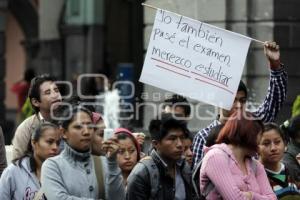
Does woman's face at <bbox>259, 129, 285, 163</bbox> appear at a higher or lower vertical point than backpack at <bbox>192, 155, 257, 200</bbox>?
higher

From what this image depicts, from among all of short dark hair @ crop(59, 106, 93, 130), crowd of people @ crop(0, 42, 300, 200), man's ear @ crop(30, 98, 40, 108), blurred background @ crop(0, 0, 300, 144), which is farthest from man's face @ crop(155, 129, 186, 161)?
blurred background @ crop(0, 0, 300, 144)

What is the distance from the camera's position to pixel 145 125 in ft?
52.2

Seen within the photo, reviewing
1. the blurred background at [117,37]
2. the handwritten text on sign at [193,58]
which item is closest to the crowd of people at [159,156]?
the handwritten text on sign at [193,58]

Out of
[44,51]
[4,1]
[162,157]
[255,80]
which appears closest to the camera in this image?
[162,157]

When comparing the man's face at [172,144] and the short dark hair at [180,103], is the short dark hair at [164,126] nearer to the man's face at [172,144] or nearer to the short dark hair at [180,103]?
the man's face at [172,144]

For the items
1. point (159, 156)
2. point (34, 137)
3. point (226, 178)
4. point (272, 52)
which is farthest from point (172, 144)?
point (272, 52)

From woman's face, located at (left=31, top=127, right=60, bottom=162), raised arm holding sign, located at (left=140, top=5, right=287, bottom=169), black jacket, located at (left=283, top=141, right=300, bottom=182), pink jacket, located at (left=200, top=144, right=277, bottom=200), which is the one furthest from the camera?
black jacket, located at (left=283, top=141, right=300, bottom=182)

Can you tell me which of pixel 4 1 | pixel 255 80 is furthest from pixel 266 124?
pixel 4 1

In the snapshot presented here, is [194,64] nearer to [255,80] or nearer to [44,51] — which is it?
[255,80]

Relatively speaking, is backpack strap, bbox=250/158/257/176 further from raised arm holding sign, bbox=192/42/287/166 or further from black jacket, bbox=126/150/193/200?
raised arm holding sign, bbox=192/42/287/166

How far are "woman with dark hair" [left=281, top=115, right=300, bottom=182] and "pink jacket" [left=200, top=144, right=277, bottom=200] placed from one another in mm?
1503

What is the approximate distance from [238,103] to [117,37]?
18.5 meters

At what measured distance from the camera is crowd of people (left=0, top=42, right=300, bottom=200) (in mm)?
8617

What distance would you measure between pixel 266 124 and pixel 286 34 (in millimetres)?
5553
